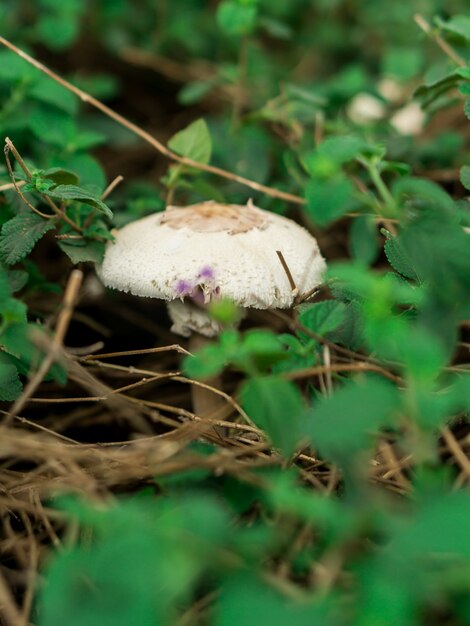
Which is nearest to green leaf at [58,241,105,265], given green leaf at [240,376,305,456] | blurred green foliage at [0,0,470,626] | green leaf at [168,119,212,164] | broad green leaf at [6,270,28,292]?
blurred green foliage at [0,0,470,626]

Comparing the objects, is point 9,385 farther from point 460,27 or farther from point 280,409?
point 460,27

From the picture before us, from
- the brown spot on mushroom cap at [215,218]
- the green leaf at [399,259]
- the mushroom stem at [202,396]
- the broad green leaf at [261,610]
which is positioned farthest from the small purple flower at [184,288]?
the broad green leaf at [261,610]

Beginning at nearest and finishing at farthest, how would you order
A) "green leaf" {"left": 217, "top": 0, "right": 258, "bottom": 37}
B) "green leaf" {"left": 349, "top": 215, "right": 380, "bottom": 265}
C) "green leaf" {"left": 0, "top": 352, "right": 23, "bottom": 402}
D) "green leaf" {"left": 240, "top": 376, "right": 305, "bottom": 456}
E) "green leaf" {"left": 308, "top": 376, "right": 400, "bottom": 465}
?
"green leaf" {"left": 308, "top": 376, "right": 400, "bottom": 465} < "green leaf" {"left": 240, "top": 376, "right": 305, "bottom": 456} < "green leaf" {"left": 0, "top": 352, "right": 23, "bottom": 402} < "green leaf" {"left": 349, "top": 215, "right": 380, "bottom": 265} < "green leaf" {"left": 217, "top": 0, "right": 258, "bottom": 37}

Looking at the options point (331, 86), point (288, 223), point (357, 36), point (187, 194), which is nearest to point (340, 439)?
point (288, 223)

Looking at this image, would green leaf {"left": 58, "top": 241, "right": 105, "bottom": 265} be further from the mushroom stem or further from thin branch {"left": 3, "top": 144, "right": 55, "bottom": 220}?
the mushroom stem

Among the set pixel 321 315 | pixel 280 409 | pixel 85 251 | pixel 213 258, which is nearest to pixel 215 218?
pixel 213 258

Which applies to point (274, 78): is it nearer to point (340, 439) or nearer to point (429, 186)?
point (429, 186)

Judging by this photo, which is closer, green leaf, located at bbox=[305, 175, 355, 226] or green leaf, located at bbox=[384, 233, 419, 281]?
green leaf, located at bbox=[305, 175, 355, 226]
